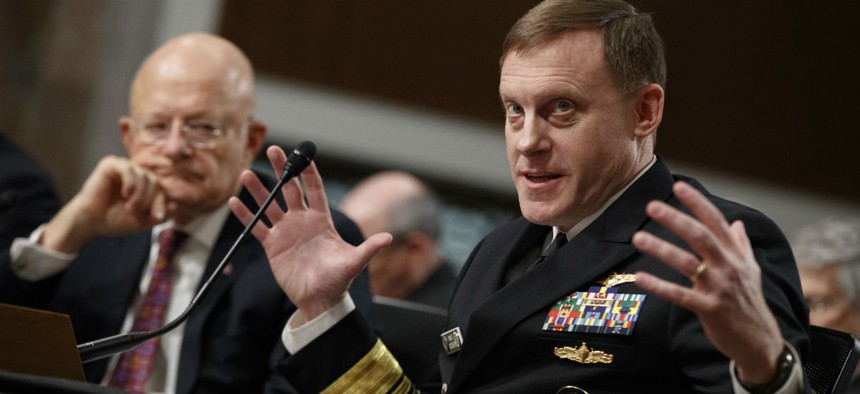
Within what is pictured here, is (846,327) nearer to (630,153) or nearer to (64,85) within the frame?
(630,153)

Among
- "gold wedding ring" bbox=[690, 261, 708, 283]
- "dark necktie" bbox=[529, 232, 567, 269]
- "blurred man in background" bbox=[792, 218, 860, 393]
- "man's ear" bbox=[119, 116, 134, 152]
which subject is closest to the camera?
"gold wedding ring" bbox=[690, 261, 708, 283]

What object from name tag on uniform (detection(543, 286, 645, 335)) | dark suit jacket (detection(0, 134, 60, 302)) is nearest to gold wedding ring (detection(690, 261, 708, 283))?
name tag on uniform (detection(543, 286, 645, 335))

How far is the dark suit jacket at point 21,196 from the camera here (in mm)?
3000

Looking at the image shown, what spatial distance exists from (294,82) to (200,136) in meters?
3.48

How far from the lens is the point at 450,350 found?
2.07 meters

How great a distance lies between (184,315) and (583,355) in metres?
0.73

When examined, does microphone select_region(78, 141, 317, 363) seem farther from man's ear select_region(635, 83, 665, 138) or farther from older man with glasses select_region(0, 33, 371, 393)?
man's ear select_region(635, 83, 665, 138)

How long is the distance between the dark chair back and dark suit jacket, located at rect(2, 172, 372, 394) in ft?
3.29

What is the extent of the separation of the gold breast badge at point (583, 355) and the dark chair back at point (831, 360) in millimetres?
365

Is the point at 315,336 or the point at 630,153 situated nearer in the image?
the point at 630,153

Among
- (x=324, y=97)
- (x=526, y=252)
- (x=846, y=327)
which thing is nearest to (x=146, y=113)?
(x=526, y=252)

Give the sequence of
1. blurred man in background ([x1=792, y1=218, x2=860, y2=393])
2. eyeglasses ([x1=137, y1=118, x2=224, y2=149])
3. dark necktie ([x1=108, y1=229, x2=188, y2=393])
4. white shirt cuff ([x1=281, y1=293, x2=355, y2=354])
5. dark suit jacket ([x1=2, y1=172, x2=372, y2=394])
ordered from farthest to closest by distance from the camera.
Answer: blurred man in background ([x1=792, y1=218, x2=860, y2=393]) → eyeglasses ([x1=137, y1=118, x2=224, y2=149]) → dark necktie ([x1=108, y1=229, x2=188, y2=393]) → dark suit jacket ([x1=2, y1=172, x2=372, y2=394]) → white shirt cuff ([x1=281, y1=293, x2=355, y2=354])

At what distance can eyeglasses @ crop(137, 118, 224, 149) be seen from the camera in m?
2.82

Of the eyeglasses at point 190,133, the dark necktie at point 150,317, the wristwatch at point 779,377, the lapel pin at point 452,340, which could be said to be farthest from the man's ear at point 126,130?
the wristwatch at point 779,377
